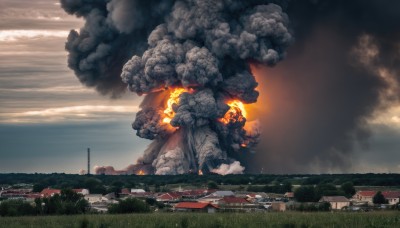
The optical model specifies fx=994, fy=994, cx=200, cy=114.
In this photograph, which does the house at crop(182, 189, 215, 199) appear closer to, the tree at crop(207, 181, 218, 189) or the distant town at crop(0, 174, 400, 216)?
the distant town at crop(0, 174, 400, 216)

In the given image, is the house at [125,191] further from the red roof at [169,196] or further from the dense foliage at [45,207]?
the dense foliage at [45,207]

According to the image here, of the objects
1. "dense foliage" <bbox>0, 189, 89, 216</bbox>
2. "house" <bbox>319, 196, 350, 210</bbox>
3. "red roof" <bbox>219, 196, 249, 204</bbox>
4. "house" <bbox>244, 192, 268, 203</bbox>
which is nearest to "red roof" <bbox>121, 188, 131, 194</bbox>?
"house" <bbox>244, 192, 268, 203</bbox>

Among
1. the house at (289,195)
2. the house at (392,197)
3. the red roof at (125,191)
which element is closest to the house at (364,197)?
the house at (392,197)

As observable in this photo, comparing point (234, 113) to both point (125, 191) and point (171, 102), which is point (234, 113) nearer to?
point (171, 102)

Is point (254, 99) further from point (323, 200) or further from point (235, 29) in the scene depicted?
point (323, 200)

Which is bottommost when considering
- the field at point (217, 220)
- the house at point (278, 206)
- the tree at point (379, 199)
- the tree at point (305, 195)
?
the field at point (217, 220)

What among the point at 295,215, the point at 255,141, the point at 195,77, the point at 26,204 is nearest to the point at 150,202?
the point at 26,204

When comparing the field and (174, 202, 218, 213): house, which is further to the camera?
(174, 202, 218, 213): house

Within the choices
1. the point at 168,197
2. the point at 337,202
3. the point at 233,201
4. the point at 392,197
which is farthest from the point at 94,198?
the point at 392,197
